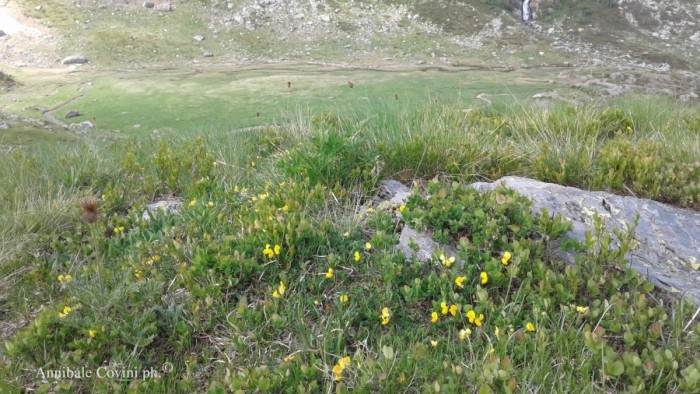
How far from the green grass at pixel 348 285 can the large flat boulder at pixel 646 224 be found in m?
0.19

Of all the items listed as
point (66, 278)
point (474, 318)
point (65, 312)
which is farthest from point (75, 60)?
point (474, 318)

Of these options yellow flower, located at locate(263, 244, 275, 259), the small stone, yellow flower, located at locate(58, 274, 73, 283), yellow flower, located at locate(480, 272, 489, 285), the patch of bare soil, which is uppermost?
the small stone

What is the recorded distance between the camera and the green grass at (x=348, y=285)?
232 centimetres

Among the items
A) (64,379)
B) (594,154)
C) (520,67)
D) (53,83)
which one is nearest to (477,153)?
(594,154)

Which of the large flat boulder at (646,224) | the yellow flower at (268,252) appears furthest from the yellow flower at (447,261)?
the yellow flower at (268,252)

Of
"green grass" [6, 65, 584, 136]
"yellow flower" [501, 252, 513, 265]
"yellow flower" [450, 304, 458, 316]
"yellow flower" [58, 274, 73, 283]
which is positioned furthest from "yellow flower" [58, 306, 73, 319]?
"green grass" [6, 65, 584, 136]

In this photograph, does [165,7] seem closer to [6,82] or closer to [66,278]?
[6,82]

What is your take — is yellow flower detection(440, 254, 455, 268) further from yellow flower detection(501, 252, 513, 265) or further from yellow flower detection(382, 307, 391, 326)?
yellow flower detection(382, 307, 391, 326)

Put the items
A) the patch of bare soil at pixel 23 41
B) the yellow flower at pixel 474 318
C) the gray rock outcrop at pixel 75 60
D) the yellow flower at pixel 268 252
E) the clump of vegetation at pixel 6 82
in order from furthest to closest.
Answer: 1. the patch of bare soil at pixel 23 41
2. the gray rock outcrop at pixel 75 60
3. the clump of vegetation at pixel 6 82
4. the yellow flower at pixel 268 252
5. the yellow flower at pixel 474 318

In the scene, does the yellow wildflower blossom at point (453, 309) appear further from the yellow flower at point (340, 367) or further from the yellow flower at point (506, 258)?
the yellow flower at point (340, 367)

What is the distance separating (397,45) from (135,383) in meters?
25.9

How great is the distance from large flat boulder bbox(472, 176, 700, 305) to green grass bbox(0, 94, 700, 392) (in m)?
0.19

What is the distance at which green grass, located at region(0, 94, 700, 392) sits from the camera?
232 cm

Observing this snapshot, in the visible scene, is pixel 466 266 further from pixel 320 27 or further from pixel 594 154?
pixel 320 27
